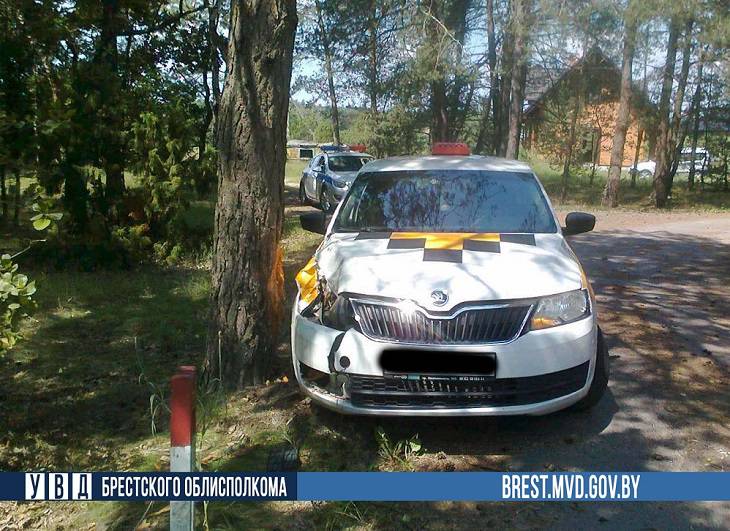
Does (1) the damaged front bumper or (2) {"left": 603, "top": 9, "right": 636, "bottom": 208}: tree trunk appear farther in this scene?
(2) {"left": 603, "top": 9, "right": 636, "bottom": 208}: tree trunk

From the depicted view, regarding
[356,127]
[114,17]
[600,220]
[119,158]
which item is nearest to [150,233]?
[119,158]

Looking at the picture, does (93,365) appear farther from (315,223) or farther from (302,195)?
(302,195)

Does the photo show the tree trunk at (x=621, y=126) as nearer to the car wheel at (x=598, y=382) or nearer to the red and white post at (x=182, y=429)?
the car wheel at (x=598, y=382)

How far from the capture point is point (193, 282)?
323 inches

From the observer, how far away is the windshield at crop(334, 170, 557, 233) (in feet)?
16.2

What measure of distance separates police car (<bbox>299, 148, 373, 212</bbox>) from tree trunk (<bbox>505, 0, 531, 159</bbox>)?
16.8 feet

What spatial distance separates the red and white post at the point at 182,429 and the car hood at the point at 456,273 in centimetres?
156

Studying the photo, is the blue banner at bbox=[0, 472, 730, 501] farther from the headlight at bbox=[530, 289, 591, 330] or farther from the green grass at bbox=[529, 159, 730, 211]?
the green grass at bbox=[529, 159, 730, 211]

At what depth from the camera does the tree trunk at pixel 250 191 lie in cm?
438

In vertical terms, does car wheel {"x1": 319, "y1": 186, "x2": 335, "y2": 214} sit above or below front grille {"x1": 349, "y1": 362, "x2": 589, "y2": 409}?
below

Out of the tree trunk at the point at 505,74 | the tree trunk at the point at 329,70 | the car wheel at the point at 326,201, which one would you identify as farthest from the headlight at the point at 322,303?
the tree trunk at the point at 329,70

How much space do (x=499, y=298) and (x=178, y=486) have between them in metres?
1.98

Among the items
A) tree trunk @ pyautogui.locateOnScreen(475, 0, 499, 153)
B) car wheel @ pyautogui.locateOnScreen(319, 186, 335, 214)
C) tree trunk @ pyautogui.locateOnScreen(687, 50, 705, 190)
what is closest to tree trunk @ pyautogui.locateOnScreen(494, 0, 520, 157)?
tree trunk @ pyautogui.locateOnScreen(475, 0, 499, 153)

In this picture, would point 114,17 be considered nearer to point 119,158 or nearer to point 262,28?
point 119,158
